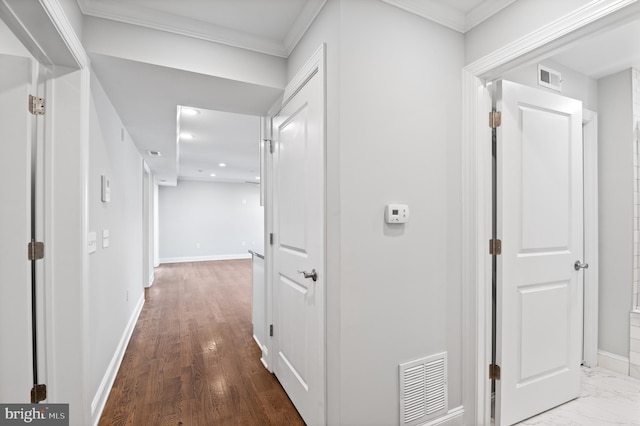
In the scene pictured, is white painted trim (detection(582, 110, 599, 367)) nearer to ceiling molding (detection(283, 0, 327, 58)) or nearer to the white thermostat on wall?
the white thermostat on wall

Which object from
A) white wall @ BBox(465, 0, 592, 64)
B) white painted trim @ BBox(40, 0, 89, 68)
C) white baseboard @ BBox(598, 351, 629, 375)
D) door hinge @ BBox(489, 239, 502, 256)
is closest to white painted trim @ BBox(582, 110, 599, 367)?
white baseboard @ BBox(598, 351, 629, 375)

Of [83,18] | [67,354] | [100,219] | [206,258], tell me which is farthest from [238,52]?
[206,258]

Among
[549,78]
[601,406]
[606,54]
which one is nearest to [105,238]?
[549,78]

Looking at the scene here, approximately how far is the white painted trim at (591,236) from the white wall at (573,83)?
0.12m

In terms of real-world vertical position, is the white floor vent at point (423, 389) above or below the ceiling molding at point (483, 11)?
below

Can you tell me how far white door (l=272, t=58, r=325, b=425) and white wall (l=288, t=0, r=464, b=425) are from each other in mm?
98

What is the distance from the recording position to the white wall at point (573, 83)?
2064 millimetres

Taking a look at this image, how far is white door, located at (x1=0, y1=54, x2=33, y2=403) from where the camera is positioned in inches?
54.1

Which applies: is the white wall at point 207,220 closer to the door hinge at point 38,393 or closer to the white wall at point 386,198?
the door hinge at point 38,393

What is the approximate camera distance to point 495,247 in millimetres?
1767

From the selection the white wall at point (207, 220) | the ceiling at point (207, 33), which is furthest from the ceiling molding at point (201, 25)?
the white wall at point (207, 220)

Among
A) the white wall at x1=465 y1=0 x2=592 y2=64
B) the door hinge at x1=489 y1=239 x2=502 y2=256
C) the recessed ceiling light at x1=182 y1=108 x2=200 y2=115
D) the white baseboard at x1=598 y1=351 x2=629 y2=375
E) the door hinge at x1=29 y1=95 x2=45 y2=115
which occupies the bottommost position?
the white baseboard at x1=598 y1=351 x2=629 y2=375

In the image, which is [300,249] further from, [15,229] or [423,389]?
[15,229]

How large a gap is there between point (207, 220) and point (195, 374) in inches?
284
